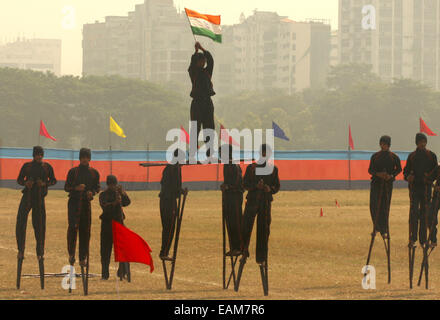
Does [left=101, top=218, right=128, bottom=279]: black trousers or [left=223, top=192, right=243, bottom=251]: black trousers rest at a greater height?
[left=223, top=192, right=243, bottom=251]: black trousers

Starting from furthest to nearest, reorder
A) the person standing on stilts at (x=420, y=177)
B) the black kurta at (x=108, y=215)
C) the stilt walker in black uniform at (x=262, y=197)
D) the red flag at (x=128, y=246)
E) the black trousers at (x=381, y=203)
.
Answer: the black trousers at (x=381, y=203) → the person standing on stilts at (x=420, y=177) → the black kurta at (x=108, y=215) → the stilt walker in black uniform at (x=262, y=197) → the red flag at (x=128, y=246)

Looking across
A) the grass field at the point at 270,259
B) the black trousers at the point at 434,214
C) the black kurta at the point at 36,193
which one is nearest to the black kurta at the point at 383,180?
the black trousers at the point at 434,214

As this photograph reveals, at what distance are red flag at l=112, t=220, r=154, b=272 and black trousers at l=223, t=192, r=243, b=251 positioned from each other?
5.96 ft

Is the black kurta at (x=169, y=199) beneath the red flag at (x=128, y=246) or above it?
above

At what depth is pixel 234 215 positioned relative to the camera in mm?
14594

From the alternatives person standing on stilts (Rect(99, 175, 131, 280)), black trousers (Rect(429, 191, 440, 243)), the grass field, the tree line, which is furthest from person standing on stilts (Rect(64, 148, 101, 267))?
the tree line

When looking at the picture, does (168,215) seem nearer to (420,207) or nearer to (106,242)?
(106,242)

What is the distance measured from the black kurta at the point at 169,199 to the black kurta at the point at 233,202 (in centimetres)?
80

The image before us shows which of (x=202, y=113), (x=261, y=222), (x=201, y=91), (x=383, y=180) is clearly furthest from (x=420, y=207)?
(x=201, y=91)

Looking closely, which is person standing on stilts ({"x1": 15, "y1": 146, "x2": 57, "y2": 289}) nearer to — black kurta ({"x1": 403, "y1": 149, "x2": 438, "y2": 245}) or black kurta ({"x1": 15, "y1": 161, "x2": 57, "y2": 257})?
black kurta ({"x1": 15, "y1": 161, "x2": 57, "y2": 257})

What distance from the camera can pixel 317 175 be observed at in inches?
2132

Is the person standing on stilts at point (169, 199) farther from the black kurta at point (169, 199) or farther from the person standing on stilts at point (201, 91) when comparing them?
the person standing on stilts at point (201, 91)

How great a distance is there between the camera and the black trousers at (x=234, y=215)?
14.5 m

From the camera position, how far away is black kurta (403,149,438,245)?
15.7 metres
